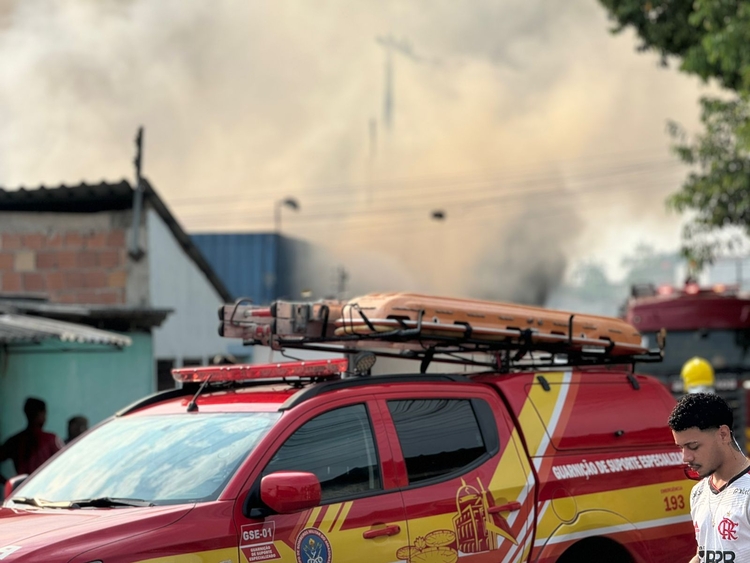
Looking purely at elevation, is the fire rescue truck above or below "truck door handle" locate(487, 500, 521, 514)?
above

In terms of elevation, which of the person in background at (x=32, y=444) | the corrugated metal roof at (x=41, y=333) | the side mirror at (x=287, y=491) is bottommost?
the person in background at (x=32, y=444)

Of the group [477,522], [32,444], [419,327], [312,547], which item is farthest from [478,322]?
[32,444]

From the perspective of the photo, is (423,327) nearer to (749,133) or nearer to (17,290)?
(749,133)

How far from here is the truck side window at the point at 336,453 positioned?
4.58 metres

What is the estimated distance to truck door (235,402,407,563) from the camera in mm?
4270

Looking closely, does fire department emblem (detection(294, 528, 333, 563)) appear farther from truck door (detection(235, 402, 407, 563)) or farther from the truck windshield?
the truck windshield

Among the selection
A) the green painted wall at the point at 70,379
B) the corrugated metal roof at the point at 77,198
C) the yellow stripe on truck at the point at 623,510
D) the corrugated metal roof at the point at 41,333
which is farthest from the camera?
the corrugated metal roof at the point at 77,198

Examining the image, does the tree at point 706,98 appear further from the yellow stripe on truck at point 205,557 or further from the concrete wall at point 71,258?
the yellow stripe on truck at point 205,557

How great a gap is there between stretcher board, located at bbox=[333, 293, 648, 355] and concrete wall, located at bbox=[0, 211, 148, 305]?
10.2 metres

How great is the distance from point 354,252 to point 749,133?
3220 cm

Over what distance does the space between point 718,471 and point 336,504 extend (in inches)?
67.1

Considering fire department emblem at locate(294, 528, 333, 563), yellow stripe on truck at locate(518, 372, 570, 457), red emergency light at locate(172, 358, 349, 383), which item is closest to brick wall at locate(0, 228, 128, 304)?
red emergency light at locate(172, 358, 349, 383)

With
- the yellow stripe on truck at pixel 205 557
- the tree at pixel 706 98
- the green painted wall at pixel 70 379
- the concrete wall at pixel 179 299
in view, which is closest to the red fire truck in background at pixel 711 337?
the tree at pixel 706 98

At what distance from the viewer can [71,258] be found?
15.3 m
